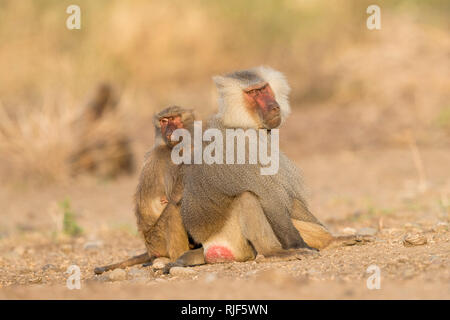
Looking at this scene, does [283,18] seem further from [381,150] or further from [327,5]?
[381,150]

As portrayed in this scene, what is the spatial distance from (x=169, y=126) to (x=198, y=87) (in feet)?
35.7

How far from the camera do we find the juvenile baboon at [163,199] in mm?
5379

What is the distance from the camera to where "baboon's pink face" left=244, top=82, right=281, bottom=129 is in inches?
201

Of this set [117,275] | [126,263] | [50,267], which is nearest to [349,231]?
[126,263]

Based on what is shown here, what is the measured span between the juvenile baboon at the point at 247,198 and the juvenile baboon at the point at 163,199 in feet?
0.53

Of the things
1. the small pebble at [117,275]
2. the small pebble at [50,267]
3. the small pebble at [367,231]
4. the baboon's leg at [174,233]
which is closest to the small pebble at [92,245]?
the small pebble at [50,267]

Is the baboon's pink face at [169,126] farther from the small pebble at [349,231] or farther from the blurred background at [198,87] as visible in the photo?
the blurred background at [198,87]

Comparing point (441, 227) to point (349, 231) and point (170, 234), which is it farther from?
point (170, 234)

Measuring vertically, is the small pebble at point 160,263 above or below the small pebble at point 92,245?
above

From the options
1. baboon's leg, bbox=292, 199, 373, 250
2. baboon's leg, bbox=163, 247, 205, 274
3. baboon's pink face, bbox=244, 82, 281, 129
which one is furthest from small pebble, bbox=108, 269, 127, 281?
baboon's pink face, bbox=244, 82, 281, 129

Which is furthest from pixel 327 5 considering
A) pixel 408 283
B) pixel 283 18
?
pixel 408 283

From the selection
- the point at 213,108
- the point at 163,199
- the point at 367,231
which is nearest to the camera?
the point at 163,199

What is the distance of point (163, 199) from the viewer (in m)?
5.50

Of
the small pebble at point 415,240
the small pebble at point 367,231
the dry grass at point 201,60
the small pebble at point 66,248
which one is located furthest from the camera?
the dry grass at point 201,60
